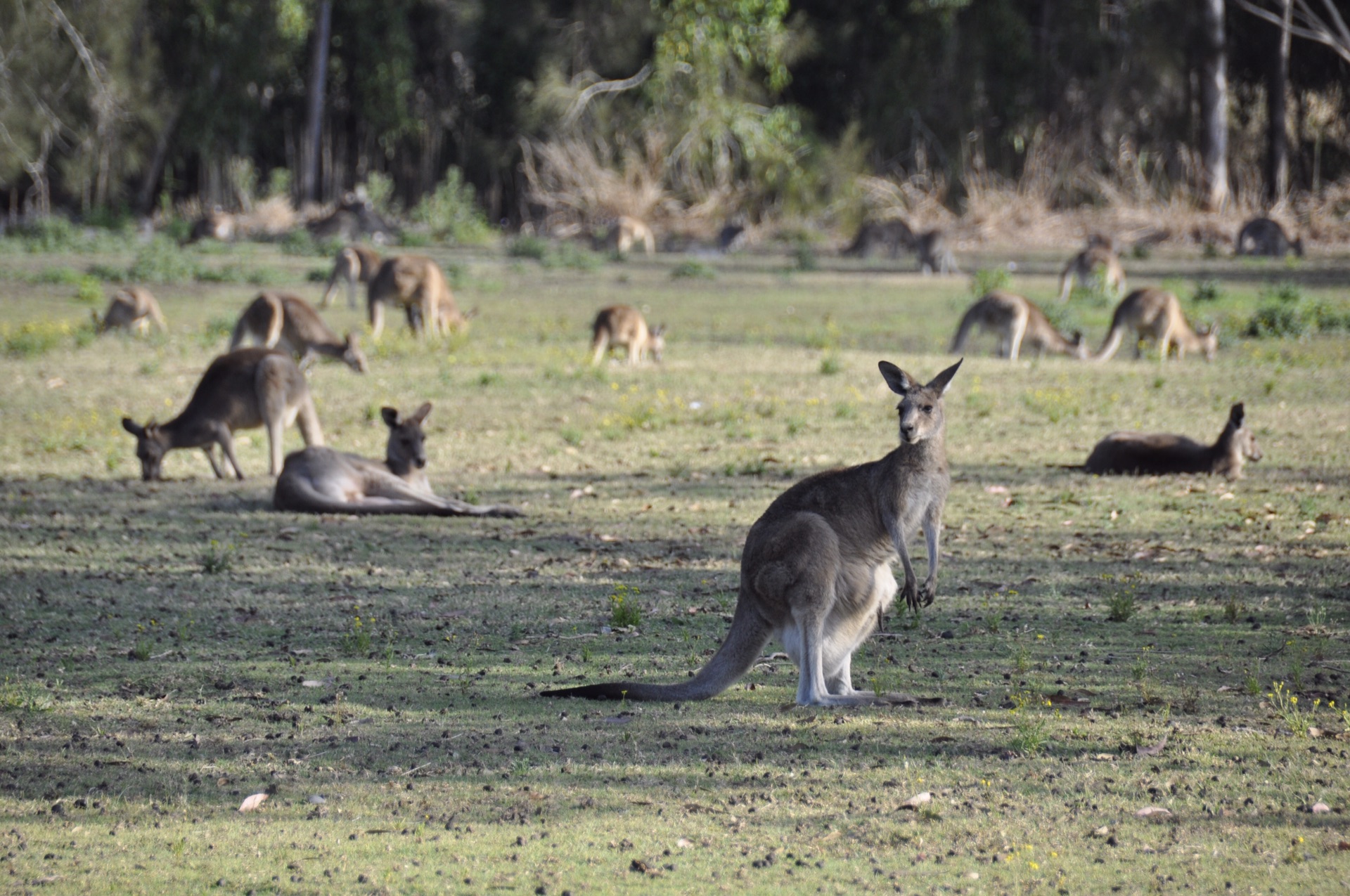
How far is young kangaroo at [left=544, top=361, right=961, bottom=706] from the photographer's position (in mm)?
5074

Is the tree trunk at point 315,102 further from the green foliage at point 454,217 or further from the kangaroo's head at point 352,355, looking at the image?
the kangaroo's head at point 352,355

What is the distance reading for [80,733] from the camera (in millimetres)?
5059

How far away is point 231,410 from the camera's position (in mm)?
10805

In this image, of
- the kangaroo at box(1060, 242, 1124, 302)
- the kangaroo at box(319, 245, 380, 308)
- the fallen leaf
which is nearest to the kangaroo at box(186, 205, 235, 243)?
the kangaroo at box(319, 245, 380, 308)

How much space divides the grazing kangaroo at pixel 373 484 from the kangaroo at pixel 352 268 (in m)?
11.5

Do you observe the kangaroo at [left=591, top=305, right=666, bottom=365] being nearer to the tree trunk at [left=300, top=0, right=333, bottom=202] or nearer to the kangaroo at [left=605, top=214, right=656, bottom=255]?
the kangaroo at [left=605, top=214, right=656, bottom=255]

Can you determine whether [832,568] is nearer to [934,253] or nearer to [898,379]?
[898,379]

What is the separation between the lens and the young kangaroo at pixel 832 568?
5.07 m

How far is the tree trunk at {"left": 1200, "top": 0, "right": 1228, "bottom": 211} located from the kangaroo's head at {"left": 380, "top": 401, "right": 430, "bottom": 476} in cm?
2783

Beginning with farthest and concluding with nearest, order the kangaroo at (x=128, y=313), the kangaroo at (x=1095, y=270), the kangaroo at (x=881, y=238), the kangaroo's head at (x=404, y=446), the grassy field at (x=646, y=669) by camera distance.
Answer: the kangaroo at (x=881, y=238) < the kangaroo at (x=1095, y=270) < the kangaroo at (x=128, y=313) < the kangaroo's head at (x=404, y=446) < the grassy field at (x=646, y=669)

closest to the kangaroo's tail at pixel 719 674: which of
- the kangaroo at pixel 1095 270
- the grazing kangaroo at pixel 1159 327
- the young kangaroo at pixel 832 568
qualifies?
the young kangaroo at pixel 832 568

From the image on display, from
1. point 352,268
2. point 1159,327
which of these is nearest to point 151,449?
point 352,268

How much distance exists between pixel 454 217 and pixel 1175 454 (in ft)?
84.2

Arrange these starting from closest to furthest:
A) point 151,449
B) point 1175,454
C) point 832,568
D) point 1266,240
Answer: point 832,568
point 1175,454
point 151,449
point 1266,240
